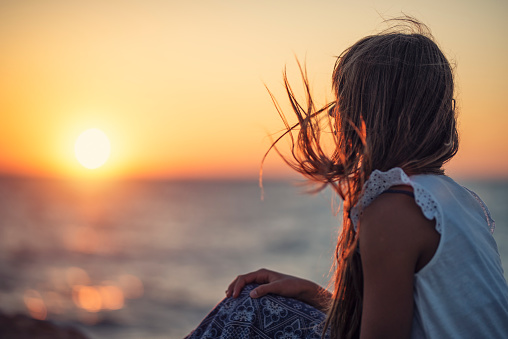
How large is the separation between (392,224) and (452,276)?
275mm

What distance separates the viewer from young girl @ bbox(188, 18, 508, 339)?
156 cm

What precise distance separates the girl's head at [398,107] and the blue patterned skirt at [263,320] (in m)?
0.75

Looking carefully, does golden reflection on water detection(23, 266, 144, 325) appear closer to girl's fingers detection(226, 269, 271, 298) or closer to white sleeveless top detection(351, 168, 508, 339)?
girl's fingers detection(226, 269, 271, 298)

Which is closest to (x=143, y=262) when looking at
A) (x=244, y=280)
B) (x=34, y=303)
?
(x=34, y=303)

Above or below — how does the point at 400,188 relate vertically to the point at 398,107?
below

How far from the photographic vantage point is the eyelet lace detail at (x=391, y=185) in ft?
5.05

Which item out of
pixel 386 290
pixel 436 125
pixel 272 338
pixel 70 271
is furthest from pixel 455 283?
pixel 70 271

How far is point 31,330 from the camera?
174 inches

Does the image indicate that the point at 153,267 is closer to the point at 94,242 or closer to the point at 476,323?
the point at 94,242

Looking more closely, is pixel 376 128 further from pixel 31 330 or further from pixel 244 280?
pixel 31 330

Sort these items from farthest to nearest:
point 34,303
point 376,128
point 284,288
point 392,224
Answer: point 34,303, point 284,288, point 376,128, point 392,224

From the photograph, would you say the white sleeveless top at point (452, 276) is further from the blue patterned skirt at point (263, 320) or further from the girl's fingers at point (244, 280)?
the girl's fingers at point (244, 280)

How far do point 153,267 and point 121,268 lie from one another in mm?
967

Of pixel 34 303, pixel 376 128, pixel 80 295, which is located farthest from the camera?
pixel 80 295
